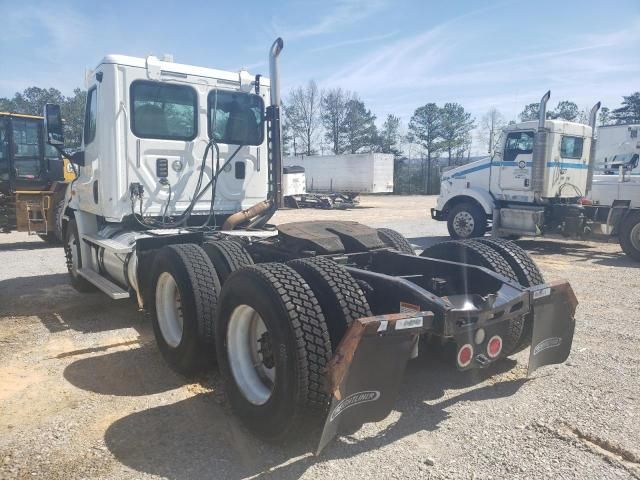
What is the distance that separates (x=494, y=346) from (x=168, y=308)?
9.51 ft

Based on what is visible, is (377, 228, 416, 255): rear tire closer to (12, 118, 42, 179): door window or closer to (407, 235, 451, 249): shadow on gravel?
(407, 235, 451, 249): shadow on gravel

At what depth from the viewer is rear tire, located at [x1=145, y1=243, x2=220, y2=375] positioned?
13.8ft

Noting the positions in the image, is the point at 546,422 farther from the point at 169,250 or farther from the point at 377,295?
the point at 169,250

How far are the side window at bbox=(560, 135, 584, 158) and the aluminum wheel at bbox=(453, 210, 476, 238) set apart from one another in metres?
2.79

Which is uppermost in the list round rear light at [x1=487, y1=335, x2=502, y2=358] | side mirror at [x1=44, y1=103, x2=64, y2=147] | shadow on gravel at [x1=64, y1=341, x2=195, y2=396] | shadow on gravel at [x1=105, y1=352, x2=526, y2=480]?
side mirror at [x1=44, y1=103, x2=64, y2=147]

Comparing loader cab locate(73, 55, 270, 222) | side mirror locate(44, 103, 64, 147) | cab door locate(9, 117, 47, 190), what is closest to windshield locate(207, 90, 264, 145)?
Result: loader cab locate(73, 55, 270, 222)

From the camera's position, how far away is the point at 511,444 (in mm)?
3230

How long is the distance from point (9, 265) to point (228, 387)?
28.5ft

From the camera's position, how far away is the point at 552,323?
12.6 feet

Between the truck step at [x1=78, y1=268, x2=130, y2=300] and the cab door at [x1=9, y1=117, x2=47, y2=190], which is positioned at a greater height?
the cab door at [x1=9, y1=117, x2=47, y2=190]

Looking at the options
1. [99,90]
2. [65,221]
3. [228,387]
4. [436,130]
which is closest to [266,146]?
[99,90]

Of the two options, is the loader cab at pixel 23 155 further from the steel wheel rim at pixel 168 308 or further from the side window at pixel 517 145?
the side window at pixel 517 145

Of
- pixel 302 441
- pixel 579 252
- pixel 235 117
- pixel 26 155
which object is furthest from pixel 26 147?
pixel 579 252

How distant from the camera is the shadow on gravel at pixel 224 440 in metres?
3.00
